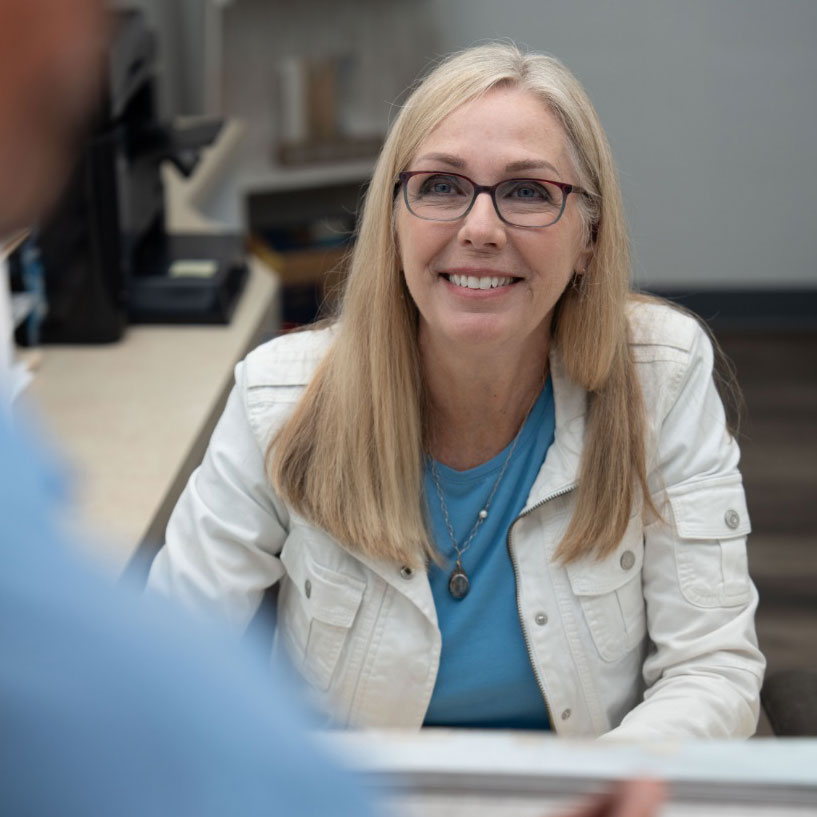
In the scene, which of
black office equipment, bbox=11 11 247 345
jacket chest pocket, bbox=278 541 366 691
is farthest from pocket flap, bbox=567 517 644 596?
black office equipment, bbox=11 11 247 345

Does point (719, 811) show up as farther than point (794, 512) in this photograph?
No

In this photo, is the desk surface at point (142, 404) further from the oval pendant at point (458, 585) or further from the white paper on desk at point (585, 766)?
the white paper on desk at point (585, 766)

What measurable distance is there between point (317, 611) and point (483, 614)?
0.19 meters

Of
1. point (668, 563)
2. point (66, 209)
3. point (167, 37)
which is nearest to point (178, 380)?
point (66, 209)

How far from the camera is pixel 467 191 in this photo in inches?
52.3

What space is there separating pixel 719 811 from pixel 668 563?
2.49 feet

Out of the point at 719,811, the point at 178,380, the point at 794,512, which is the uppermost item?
the point at 719,811

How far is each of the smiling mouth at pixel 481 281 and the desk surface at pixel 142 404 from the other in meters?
0.52

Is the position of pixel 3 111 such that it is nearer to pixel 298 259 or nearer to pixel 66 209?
pixel 66 209

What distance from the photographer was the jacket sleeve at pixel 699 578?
1.28m

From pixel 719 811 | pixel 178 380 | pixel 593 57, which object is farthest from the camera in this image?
pixel 593 57

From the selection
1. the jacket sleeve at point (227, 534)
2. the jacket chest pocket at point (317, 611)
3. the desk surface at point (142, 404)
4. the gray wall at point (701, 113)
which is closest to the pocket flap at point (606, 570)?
the jacket chest pocket at point (317, 611)

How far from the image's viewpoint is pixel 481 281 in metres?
1.32

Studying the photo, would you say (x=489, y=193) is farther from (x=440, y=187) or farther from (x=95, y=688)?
(x=95, y=688)
